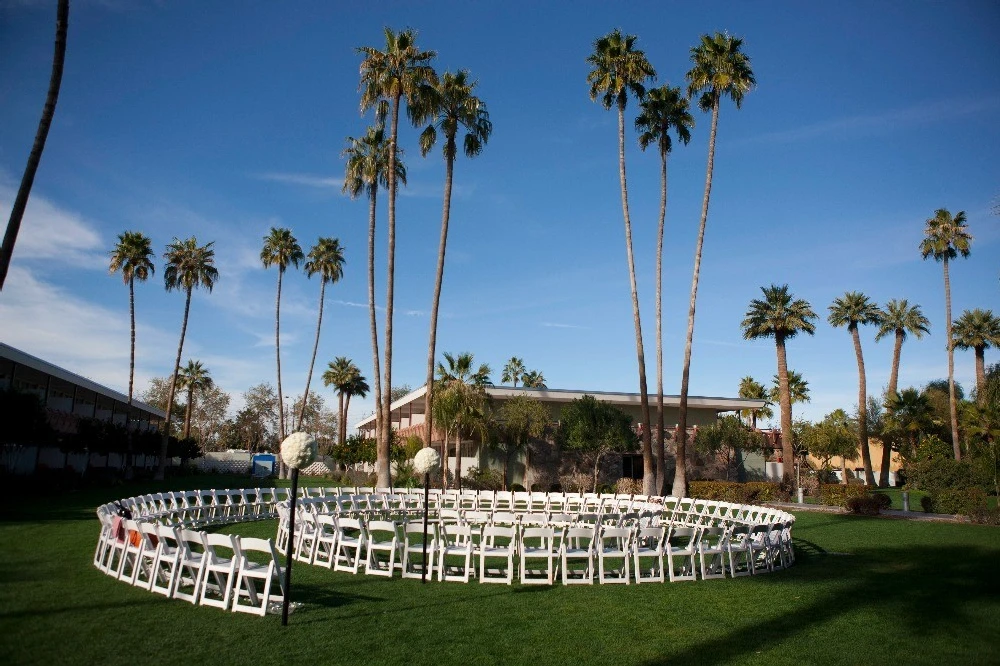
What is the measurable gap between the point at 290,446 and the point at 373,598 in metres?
2.17

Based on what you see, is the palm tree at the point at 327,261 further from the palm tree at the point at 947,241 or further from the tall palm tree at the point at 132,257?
the palm tree at the point at 947,241

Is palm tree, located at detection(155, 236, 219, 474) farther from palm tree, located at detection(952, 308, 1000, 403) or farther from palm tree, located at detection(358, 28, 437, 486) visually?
palm tree, located at detection(952, 308, 1000, 403)

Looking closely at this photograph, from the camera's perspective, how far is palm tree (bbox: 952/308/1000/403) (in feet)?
170

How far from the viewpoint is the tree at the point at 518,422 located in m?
34.4

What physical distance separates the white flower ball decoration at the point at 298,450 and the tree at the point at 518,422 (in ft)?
85.7

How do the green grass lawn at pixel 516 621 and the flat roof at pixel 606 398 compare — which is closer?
the green grass lawn at pixel 516 621

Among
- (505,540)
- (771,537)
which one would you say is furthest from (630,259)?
(771,537)

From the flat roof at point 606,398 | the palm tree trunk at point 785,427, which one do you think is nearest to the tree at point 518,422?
the flat roof at point 606,398

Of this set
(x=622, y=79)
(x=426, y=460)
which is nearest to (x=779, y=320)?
(x=622, y=79)

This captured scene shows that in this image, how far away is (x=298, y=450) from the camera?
8.36m

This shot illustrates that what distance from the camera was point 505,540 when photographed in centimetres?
1617

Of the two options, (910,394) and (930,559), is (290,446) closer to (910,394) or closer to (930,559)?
(930,559)

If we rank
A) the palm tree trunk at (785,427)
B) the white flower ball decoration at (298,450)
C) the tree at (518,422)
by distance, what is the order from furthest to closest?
the palm tree trunk at (785,427) < the tree at (518,422) < the white flower ball decoration at (298,450)

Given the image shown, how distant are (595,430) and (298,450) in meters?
26.7
